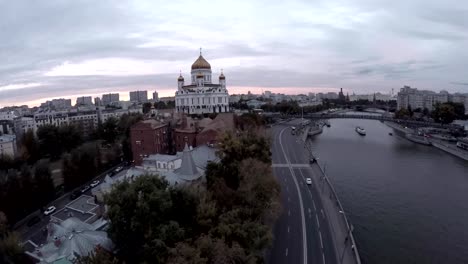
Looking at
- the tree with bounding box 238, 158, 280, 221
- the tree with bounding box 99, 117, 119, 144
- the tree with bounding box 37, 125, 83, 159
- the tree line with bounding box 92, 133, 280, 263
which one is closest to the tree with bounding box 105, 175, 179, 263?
the tree line with bounding box 92, 133, 280, 263

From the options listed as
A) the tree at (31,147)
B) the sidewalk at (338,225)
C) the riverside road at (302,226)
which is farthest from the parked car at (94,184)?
the sidewalk at (338,225)

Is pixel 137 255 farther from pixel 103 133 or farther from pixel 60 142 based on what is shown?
pixel 103 133

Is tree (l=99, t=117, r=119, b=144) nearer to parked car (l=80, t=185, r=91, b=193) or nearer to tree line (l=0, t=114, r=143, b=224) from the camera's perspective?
tree line (l=0, t=114, r=143, b=224)

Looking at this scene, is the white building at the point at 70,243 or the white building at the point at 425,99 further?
the white building at the point at 425,99

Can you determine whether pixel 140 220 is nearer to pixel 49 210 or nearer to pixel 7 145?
pixel 49 210

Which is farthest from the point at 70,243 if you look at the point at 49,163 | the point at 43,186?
the point at 49,163

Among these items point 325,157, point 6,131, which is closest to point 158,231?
point 325,157

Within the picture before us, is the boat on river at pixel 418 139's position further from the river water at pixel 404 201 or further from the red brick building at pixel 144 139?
the red brick building at pixel 144 139
